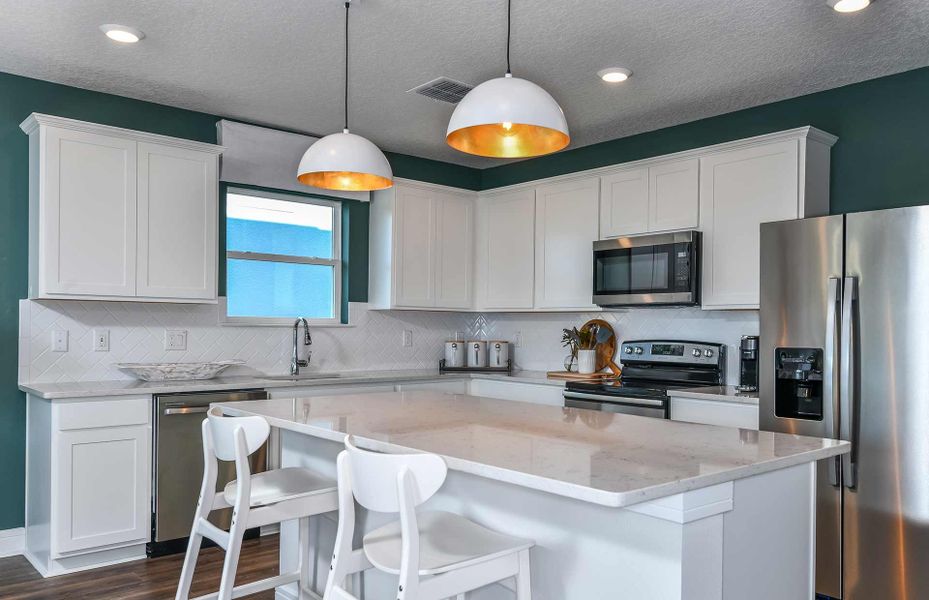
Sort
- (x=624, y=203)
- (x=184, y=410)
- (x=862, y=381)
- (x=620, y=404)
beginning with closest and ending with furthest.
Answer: (x=862, y=381) < (x=184, y=410) < (x=620, y=404) < (x=624, y=203)

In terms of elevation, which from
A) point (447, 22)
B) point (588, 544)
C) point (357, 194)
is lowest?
point (588, 544)

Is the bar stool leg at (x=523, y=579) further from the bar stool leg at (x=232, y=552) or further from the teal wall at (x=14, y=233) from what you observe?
the teal wall at (x=14, y=233)

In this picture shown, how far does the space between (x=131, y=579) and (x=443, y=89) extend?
9.56 feet

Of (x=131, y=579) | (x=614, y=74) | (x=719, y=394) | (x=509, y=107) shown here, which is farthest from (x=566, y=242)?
(x=131, y=579)

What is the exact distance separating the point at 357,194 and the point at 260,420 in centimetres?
311

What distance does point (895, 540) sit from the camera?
288 cm

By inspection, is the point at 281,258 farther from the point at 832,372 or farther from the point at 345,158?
the point at 832,372

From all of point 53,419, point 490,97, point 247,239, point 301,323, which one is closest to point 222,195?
point 247,239

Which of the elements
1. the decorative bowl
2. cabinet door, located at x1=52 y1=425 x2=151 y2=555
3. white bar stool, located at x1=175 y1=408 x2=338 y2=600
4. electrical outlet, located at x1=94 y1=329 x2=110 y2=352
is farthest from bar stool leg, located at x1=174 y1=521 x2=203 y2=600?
electrical outlet, located at x1=94 y1=329 x2=110 y2=352

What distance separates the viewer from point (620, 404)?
4094mm

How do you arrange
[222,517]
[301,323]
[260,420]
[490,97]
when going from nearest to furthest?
[490,97] < [260,420] < [222,517] < [301,323]

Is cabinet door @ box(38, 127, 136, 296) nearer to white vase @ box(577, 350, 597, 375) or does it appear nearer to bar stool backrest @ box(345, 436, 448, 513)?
bar stool backrest @ box(345, 436, 448, 513)

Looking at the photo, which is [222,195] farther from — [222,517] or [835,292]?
[835,292]

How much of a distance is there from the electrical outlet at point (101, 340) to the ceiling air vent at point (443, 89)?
2191mm
